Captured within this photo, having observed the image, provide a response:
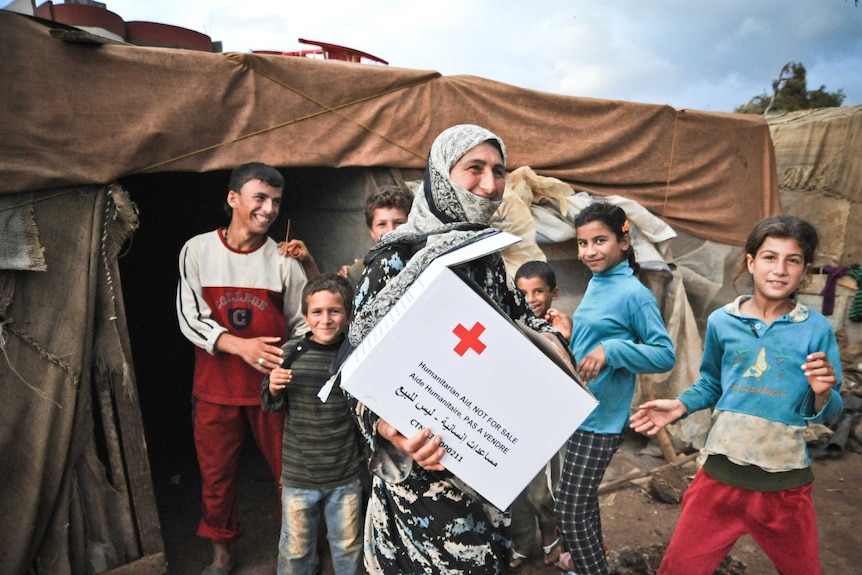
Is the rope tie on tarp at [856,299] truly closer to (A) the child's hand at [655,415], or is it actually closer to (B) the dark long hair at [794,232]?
(B) the dark long hair at [794,232]

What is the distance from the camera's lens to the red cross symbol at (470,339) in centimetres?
112

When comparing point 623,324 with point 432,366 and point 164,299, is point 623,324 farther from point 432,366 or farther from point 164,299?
point 164,299

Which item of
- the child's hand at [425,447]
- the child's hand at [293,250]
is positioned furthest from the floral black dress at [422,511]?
the child's hand at [293,250]

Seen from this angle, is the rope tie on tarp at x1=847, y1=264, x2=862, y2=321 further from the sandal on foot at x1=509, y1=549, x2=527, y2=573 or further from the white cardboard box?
the white cardboard box

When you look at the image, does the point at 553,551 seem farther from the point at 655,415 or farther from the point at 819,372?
the point at 819,372

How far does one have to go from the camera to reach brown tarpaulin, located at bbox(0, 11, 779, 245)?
2.30 m

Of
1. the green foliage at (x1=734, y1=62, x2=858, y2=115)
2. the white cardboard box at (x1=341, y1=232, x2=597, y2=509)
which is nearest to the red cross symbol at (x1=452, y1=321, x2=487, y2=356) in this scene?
the white cardboard box at (x1=341, y1=232, x2=597, y2=509)

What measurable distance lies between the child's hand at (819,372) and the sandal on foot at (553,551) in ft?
5.45

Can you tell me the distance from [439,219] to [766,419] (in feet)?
4.49

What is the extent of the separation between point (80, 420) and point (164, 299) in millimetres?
2602

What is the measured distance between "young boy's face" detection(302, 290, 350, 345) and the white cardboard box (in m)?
1.17

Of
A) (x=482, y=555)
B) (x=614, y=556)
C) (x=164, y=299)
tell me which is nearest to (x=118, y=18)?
(x=164, y=299)

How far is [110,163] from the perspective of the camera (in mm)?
2459

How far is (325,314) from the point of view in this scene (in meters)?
2.31
